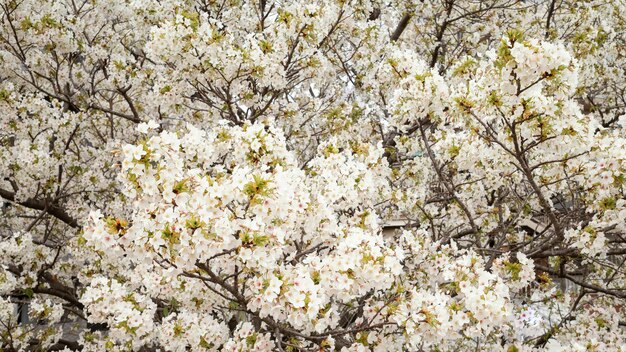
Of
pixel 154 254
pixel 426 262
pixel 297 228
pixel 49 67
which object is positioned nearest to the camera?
pixel 154 254

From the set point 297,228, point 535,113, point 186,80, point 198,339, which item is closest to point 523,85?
point 535,113

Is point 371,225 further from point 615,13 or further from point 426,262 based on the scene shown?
point 615,13

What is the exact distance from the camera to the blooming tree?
3.07 meters

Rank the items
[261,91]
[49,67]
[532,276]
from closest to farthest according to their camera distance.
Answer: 1. [532,276]
2. [261,91]
3. [49,67]

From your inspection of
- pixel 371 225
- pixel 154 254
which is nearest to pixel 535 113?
pixel 371 225

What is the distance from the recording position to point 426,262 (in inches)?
190

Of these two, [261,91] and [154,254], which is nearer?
[154,254]

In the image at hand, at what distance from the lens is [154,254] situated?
9.34ft

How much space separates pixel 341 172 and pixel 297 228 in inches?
22.3

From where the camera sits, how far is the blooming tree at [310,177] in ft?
10.1

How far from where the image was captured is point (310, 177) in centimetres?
429

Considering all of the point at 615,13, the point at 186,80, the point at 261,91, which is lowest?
the point at 186,80

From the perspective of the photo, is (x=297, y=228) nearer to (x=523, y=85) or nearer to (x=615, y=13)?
(x=523, y=85)

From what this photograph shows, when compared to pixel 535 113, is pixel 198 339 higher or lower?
lower
